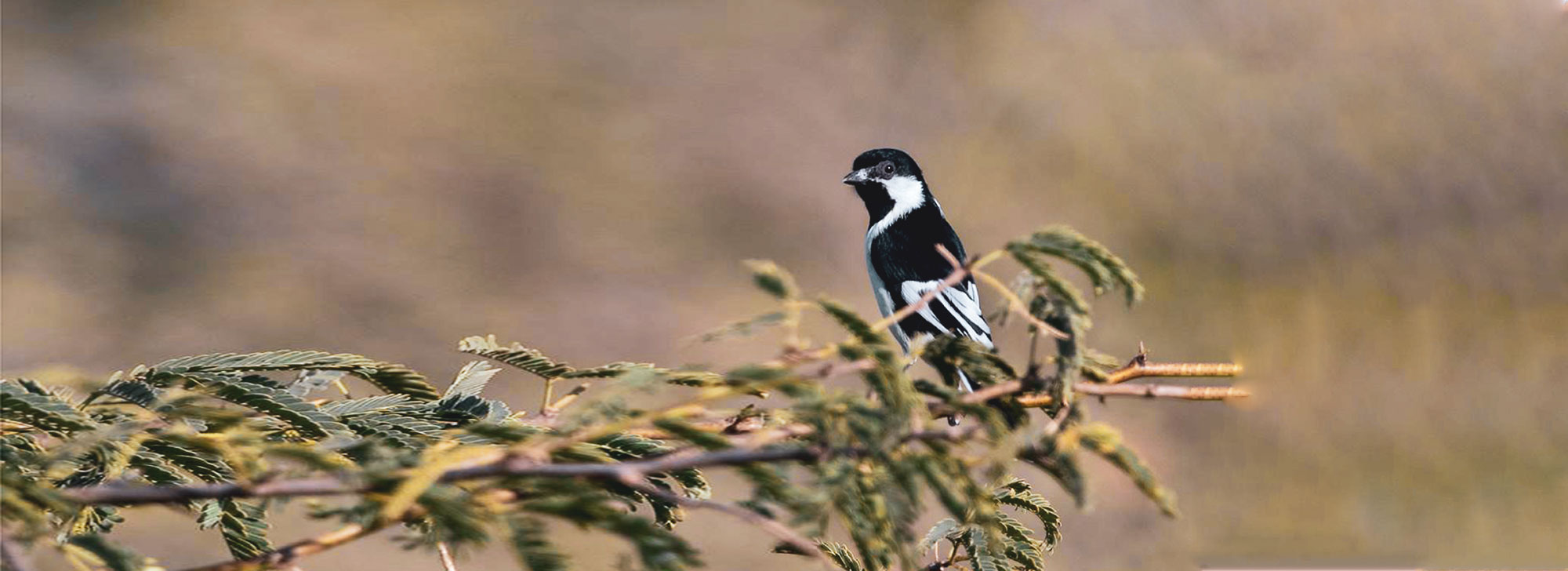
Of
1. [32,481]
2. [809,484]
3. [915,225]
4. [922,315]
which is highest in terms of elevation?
[915,225]

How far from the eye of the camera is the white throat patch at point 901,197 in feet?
14.7

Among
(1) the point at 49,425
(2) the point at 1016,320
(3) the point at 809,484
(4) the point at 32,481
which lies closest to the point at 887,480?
(3) the point at 809,484

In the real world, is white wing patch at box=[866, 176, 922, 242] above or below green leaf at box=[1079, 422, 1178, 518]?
above

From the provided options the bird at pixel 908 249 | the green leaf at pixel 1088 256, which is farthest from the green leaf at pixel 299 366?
the bird at pixel 908 249

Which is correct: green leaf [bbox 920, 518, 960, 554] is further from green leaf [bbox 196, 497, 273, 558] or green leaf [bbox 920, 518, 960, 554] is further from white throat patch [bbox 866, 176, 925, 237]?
white throat patch [bbox 866, 176, 925, 237]

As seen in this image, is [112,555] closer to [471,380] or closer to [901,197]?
[471,380]

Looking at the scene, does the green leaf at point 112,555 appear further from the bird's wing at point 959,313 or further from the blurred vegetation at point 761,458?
the bird's wing at point 959,313

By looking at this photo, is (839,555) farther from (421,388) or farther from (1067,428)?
(1067,428)

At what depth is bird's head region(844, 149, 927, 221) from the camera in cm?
455

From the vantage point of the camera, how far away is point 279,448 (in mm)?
988

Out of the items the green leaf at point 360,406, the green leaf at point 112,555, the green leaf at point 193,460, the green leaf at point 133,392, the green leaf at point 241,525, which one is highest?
the green leaf at point 360,406

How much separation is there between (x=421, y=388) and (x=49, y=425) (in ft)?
1.46

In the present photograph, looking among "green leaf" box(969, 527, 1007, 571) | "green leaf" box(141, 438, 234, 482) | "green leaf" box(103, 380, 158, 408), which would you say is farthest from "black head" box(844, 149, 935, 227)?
"green leaf" box(103, 380, 158, 408)

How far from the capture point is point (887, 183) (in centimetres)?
455
